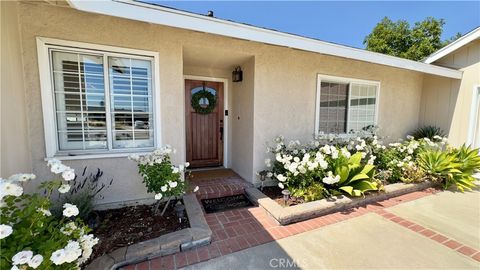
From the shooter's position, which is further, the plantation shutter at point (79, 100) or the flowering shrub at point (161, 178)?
the plantation shutter at point (79, 100)

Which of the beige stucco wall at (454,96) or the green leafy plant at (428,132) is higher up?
the beige stucco wall at (454,96)

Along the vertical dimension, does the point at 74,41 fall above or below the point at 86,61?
above

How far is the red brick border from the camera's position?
2.47 metres

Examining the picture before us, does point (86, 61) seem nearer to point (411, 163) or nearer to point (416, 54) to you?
point (411, 163)

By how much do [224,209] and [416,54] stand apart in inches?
723

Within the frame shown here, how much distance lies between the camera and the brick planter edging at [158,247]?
7.00 ft

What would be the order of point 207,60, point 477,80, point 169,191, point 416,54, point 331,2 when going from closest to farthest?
point 169,191
point 207,60
point 477,80
point 331,2
point 416,54

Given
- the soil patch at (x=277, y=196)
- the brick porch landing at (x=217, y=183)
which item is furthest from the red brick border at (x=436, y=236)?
the brick porch landing at (x=217, y=183)

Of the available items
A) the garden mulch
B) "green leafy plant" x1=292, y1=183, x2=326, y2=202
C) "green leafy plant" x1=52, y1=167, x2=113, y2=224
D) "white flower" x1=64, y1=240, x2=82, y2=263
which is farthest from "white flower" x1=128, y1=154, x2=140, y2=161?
"green leafy plant" x1=292, y1=183, x2=326, y2=202

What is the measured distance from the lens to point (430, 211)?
3498mm

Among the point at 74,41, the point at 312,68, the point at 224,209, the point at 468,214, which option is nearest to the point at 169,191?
the point at 224,209

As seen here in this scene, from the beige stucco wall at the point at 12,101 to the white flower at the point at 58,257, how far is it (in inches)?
58.8

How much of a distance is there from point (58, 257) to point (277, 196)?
3.20 meters

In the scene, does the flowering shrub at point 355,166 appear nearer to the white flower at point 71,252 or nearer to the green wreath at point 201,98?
the green wreath at point 201,98
